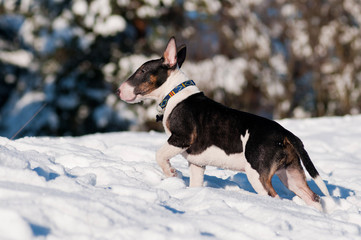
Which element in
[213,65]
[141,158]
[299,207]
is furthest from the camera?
[213,65]

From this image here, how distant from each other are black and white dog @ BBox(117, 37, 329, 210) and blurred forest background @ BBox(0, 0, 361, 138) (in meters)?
8.20

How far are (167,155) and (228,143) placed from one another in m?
0.56

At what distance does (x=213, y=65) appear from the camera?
15.1 meters

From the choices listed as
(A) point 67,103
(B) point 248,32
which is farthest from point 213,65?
(A) point 67,103

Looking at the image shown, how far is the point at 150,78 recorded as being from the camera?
4.52 m

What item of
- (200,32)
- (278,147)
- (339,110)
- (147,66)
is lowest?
(278,147)

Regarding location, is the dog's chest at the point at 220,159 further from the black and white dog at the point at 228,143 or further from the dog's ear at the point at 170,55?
the dog's ear at the point at 170,55

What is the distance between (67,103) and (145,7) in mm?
3541

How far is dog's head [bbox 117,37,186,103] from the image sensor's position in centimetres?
450

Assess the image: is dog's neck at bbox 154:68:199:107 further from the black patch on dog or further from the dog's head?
the black patch on dog

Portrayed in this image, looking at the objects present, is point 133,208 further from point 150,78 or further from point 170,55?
point 170,55

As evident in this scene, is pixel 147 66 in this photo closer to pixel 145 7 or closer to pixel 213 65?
pixel 145 7

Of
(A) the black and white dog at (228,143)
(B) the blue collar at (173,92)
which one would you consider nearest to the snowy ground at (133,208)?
(A) the black and white dog at (228,143)

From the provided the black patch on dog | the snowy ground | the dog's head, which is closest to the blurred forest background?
the dog's head
